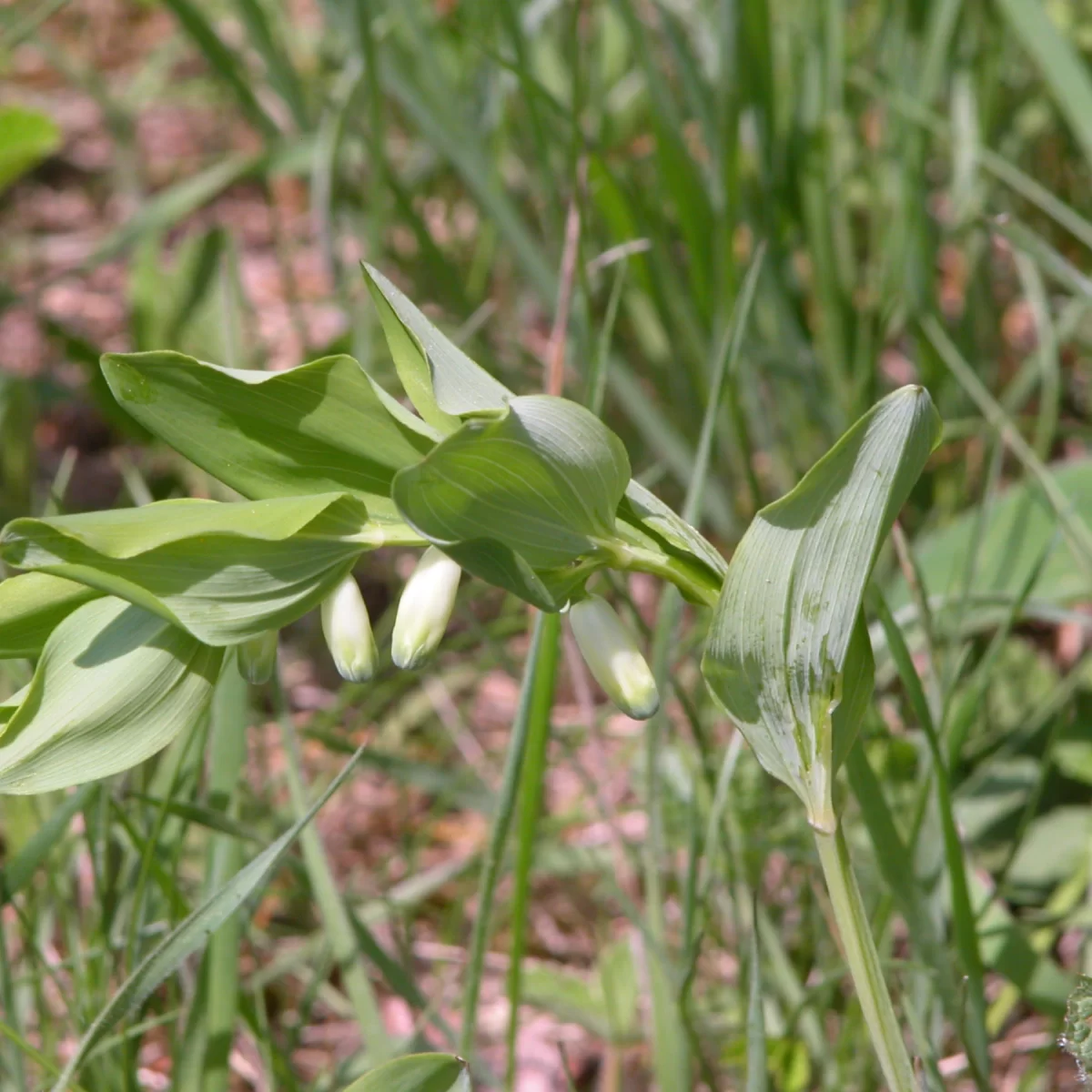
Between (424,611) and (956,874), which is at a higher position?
(424,611)

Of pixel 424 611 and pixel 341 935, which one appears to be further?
pixel 341 935

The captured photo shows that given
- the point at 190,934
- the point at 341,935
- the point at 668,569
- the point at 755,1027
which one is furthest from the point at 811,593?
the point at 341,935

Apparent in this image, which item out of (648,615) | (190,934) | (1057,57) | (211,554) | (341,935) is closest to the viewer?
(211,554)

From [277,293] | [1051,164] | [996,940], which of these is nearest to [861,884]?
[996,940]

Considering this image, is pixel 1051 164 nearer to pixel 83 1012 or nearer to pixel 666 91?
pixel 666 91

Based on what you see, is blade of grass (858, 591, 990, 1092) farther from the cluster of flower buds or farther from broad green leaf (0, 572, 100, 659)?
broad green leaf (0, 572, 100, 659)

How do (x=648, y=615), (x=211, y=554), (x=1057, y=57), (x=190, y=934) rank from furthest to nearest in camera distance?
1. (x=648, y=615)
2. (x=1057, y=57)
3. (x=190, y=934)
4. (x=211, y=554)

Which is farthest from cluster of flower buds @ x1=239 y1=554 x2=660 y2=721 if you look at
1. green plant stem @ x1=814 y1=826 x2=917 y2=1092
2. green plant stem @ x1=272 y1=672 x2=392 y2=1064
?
green plant stem @ x1=272 y1=672 x2=392 y2=1064

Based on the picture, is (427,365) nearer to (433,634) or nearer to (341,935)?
(433,634)
